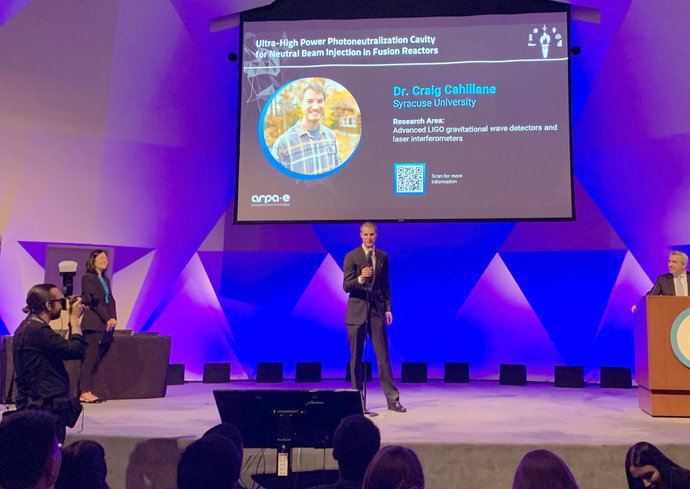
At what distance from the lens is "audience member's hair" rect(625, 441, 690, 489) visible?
2424mm

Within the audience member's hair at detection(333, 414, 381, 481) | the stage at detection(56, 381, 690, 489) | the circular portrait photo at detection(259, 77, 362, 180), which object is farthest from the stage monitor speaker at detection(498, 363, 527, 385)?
the audience member's hair at detection(333, 414, 381, 481)

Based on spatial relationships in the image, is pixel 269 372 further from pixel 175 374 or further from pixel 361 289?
pixel 361 289

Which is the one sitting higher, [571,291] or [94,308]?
[571,291]

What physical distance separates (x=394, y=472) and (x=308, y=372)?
578 centimetres

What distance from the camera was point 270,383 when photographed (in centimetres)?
762

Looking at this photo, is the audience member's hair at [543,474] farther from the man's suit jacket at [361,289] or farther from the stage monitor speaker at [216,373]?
the stage monitor speaker at [216,373]

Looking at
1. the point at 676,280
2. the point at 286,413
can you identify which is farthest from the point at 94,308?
the point at 676,280

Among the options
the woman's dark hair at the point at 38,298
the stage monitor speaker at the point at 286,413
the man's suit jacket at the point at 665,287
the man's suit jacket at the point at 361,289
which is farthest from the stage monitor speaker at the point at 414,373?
the woman's dark hair at the point at 38,298

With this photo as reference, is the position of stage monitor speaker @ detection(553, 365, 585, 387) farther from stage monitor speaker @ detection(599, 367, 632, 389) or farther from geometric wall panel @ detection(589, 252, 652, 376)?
geometric wall panel @ detection(589, 252, 652, 376)

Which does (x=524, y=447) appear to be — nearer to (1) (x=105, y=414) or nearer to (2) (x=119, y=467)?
(2) (x=119, y=467)

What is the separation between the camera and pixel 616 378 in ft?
24.0

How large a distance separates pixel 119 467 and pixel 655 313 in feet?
12.5

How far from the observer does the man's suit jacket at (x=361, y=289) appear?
534 centimetres

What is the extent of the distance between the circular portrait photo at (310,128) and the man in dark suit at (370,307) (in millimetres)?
1782
